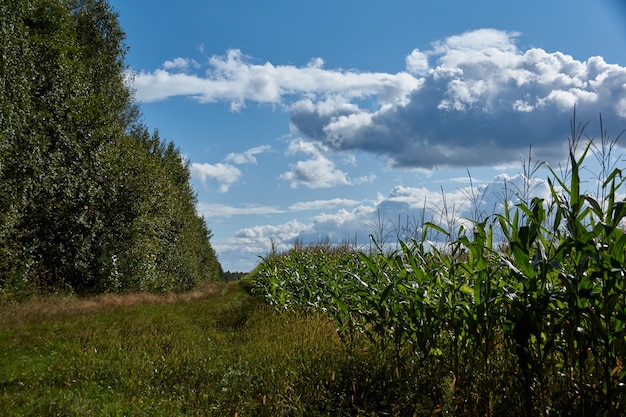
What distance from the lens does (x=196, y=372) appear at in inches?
318

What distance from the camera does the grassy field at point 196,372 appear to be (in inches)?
219

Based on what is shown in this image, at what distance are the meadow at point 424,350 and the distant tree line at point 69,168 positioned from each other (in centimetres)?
826

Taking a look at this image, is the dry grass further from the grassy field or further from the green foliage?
the green foliage

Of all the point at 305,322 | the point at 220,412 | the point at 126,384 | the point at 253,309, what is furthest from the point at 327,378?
the point at 253,309

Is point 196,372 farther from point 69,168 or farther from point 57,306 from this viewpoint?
point 69,168

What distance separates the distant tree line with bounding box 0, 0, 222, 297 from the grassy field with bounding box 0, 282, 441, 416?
6494 mm

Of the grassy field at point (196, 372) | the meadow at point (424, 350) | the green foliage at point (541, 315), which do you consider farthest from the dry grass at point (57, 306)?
the green foliage at point (541, 315)

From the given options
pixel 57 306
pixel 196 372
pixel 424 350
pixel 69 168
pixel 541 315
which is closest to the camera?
pixel 541 315

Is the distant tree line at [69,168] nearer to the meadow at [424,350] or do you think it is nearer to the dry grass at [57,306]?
the dry grass at [57,306]

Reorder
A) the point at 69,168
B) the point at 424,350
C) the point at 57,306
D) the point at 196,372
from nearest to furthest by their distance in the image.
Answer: the point at 424,350 → the point at 196,372 → the point at 57,306 → the point at 69,168

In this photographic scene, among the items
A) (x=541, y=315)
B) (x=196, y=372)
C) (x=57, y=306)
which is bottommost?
(x=196, y=372)

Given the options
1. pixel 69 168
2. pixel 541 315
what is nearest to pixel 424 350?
pixel 541 315

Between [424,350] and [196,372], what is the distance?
172 inches

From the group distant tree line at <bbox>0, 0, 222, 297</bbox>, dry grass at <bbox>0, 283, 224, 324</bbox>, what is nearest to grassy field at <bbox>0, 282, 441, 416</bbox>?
dry grass at <bbox>0, 283, 224, 324</bbox>
